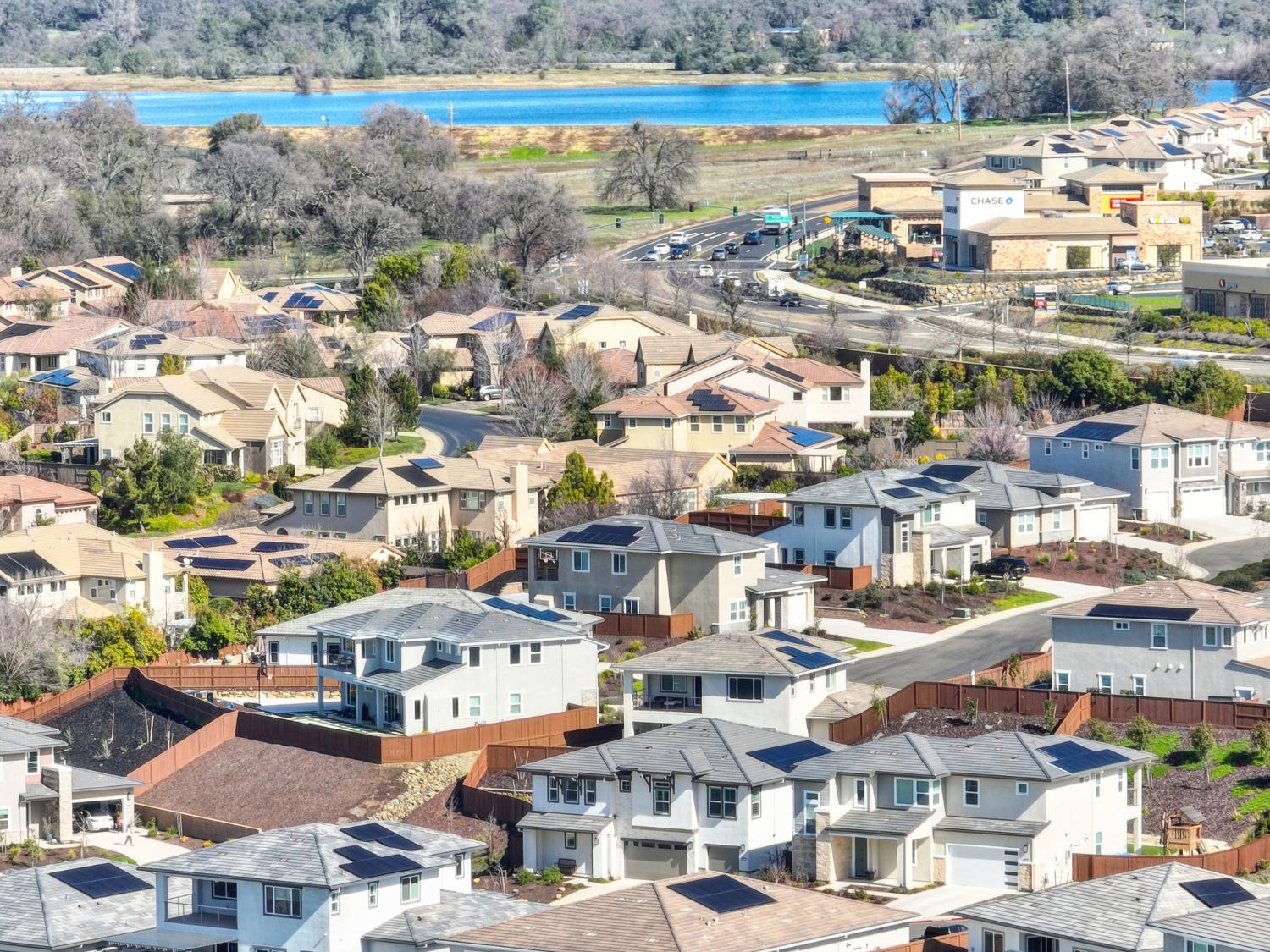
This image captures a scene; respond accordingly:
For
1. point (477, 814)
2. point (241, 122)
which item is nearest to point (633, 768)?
point (477, 814)

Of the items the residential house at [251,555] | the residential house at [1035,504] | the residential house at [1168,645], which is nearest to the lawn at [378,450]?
the residential house at [251,555]

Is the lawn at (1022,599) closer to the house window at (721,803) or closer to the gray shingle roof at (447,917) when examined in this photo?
the house window at (721,803)

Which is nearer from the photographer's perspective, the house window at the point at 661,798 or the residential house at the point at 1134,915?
the residential house at the point at 1134,915

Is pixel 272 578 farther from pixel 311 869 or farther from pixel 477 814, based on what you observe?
pixel 311 869

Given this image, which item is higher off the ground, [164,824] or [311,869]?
[311,869]

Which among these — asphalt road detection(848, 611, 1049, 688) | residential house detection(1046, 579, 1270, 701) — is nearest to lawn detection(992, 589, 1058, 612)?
asphalt road detection(848, 611, 1049, 688)

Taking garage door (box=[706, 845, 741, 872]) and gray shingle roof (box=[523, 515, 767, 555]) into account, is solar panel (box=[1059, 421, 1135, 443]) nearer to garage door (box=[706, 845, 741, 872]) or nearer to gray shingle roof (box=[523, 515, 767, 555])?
gray shingle roof (box=[523, 515, 767, 555])
